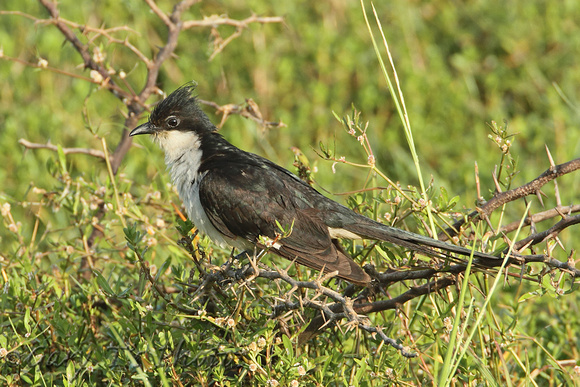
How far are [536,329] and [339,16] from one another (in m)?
4.62

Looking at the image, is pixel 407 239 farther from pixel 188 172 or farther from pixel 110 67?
pixel 110 67

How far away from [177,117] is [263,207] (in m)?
1.02

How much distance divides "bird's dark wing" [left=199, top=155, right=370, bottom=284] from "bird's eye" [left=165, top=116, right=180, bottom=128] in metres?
0.63

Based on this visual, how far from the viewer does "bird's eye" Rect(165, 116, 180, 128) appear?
447cm

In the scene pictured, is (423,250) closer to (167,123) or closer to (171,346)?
(171,346)

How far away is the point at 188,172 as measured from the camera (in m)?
4.11

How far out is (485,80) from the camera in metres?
7.21

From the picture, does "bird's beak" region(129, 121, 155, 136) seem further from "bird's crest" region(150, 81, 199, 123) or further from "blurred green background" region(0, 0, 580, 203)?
"blurred green background" region(0, 0, 580, 203)

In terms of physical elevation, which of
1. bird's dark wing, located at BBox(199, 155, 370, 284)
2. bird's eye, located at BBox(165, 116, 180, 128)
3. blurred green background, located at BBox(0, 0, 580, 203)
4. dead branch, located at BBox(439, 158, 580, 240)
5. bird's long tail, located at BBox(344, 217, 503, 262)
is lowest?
blurred green background, located at BBox(0, 0, 580, 203)

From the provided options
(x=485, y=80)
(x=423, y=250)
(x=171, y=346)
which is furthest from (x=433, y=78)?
(x=171, y=346)

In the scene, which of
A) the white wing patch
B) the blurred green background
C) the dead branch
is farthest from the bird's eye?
the blurred green background

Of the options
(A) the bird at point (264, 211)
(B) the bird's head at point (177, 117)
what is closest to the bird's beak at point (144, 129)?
(B) the bird's head at point (177, 117)

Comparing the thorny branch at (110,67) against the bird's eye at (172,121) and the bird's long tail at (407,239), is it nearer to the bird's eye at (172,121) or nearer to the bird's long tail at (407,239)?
the bird's eye at (172,121)

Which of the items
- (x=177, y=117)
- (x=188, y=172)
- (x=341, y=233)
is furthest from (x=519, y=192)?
(x=177, y=117)
